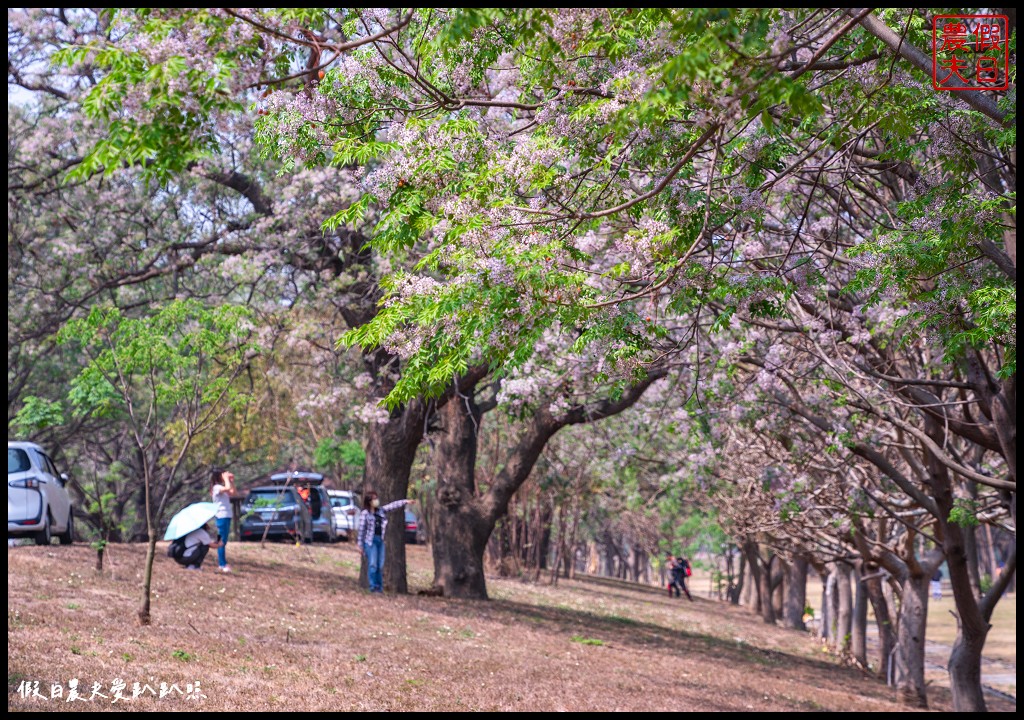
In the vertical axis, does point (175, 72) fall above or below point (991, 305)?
above

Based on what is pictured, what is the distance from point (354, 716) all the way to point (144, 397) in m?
22.9

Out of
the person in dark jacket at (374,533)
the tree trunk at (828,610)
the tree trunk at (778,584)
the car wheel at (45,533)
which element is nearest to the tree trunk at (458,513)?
the person in dark jacket at (374,533)

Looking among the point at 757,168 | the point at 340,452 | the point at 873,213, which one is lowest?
the point at 340,452

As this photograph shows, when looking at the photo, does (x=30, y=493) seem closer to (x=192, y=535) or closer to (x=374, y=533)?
(x=192, y=535)

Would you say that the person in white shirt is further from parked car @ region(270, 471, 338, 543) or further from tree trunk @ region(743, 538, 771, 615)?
tree trunk @ region(743, 538, 771, 615)

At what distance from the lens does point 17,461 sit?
14836 millimetres

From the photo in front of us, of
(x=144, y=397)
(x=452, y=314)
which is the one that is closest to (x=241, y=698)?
(x=452, y=314)

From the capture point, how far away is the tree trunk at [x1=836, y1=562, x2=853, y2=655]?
81.8 ft

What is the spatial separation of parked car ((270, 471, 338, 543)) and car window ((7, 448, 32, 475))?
1346 centimetres

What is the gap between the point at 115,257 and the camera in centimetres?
1551

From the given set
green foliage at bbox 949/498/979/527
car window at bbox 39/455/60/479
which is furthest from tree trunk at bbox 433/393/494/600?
green foliage at bbox 949/498/979/527

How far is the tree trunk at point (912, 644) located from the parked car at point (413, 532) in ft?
73.5

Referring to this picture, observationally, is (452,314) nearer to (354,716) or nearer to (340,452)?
(354,716)

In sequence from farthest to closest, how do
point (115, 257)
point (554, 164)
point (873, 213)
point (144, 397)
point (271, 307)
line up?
point (144, 397) < point (271, 307) < point (115, 257) < point (873, 213) < point (554, 164)
